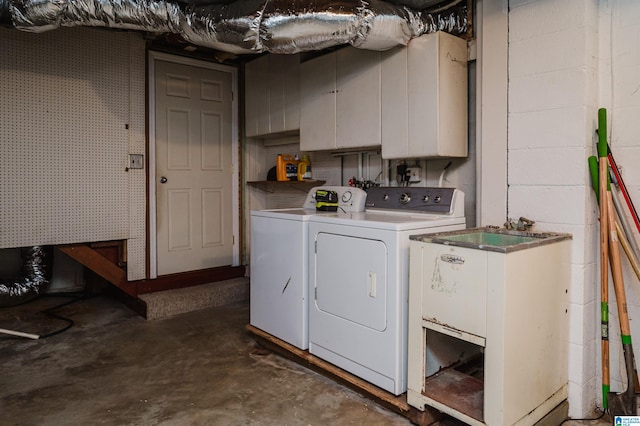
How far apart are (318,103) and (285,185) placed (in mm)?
1266

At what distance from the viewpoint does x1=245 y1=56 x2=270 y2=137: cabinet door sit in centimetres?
404

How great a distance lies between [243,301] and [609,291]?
3050 mm

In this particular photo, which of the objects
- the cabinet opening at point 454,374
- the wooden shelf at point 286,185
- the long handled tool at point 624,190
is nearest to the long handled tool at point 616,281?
the long handled tool at point 624,190

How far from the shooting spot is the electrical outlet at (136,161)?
12.5ft

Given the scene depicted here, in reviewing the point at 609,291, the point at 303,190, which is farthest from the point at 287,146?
the point at 609,291

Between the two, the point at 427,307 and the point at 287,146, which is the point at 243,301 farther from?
the point at 427,307

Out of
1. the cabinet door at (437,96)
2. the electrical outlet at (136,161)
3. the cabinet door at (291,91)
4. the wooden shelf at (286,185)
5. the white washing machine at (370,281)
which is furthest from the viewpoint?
the wooden shelf at (286,185)

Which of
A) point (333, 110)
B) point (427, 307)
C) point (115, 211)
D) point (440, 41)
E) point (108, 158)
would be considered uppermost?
point (440, 41)

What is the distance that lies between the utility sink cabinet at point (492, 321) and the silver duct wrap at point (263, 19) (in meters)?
1.26

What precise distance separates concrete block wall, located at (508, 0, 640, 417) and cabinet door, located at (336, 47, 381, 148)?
941 millimetres

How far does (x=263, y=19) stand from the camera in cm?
248

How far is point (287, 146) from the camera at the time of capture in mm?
4379

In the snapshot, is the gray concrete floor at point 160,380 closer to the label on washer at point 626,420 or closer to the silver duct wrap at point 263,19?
the label on washer at point 626,420

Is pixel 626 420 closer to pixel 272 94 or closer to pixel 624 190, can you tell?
pixel 624 190
